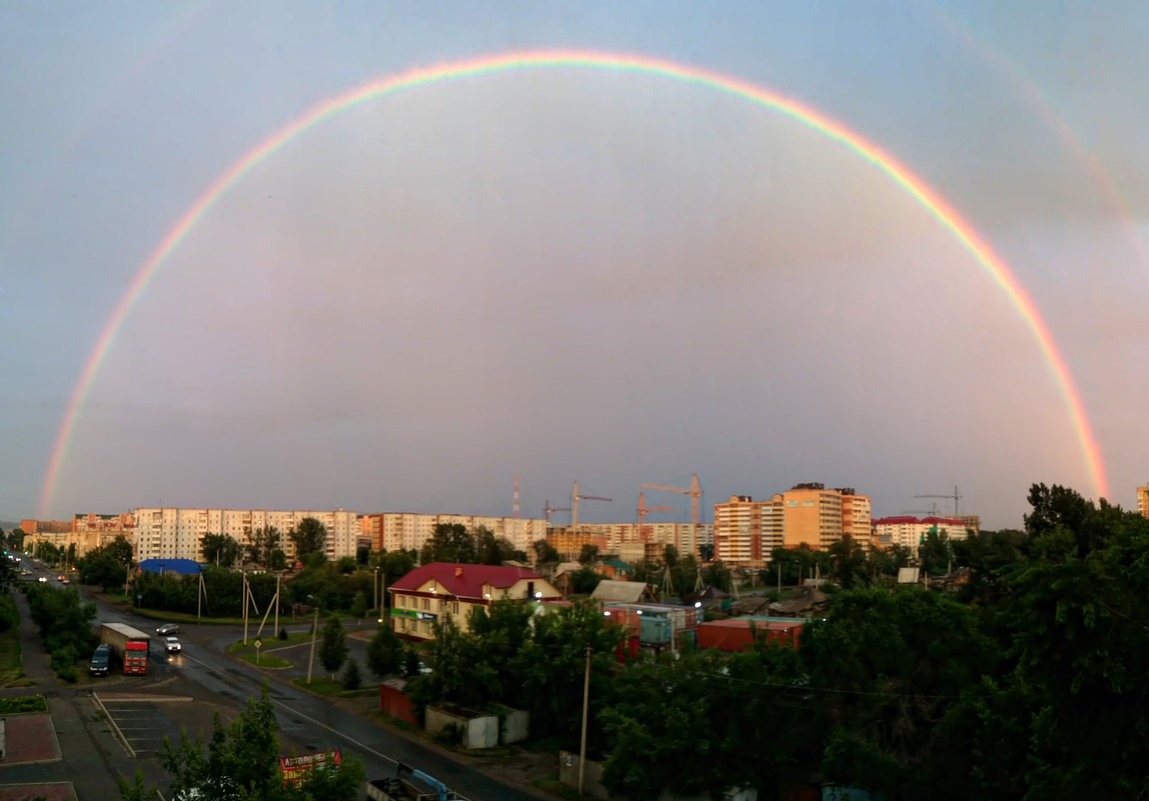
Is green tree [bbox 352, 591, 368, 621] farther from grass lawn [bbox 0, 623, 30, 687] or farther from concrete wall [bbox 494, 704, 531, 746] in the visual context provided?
concrete wall [bbox 494, 704, 531, 746]

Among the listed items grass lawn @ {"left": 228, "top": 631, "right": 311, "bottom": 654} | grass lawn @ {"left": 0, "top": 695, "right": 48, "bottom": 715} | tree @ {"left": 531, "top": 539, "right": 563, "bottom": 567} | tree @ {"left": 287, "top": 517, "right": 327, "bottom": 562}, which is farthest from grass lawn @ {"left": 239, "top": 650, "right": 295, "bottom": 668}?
tree @ {"left": 287, "top": 517, "right": 327, "bottom": 562}

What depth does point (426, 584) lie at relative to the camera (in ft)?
138

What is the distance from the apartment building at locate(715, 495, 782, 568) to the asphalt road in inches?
5122

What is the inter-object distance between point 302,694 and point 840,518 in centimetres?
13555

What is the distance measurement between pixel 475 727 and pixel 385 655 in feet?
24.4

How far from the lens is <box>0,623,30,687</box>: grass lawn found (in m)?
29.1

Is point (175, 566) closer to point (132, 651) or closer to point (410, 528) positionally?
point (132, 651)

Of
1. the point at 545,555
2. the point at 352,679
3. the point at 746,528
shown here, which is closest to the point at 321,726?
the point at 352,679

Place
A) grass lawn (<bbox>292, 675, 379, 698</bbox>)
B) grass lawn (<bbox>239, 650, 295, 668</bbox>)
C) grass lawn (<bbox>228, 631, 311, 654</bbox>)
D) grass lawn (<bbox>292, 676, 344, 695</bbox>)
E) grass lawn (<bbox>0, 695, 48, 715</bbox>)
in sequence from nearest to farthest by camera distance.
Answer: grass lawn (<bbox>0, 695, 48, 715</bbox>), grass lawn (<bbox>292, 675, 379, 698</bbox>), grass lawn (<bbox>292, 676, 344, 695</bbox>), grass lawn (<bbox>239, 650, 295, 668</bbox>), grass lawn (<bbox>228, 631, 311, 654</bbox>)

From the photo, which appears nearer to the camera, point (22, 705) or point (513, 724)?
point (513, 724)

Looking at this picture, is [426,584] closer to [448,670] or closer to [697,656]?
[448,670]

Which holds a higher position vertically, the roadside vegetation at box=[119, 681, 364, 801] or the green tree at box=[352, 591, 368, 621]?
the roadside vegetation at box=[119, 681, 364, 801]

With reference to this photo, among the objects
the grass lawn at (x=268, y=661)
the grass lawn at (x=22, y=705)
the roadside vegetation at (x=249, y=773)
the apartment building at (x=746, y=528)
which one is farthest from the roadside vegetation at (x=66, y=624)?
the apartment building at (x=746, y=528)

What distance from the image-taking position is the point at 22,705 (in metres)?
24.2
